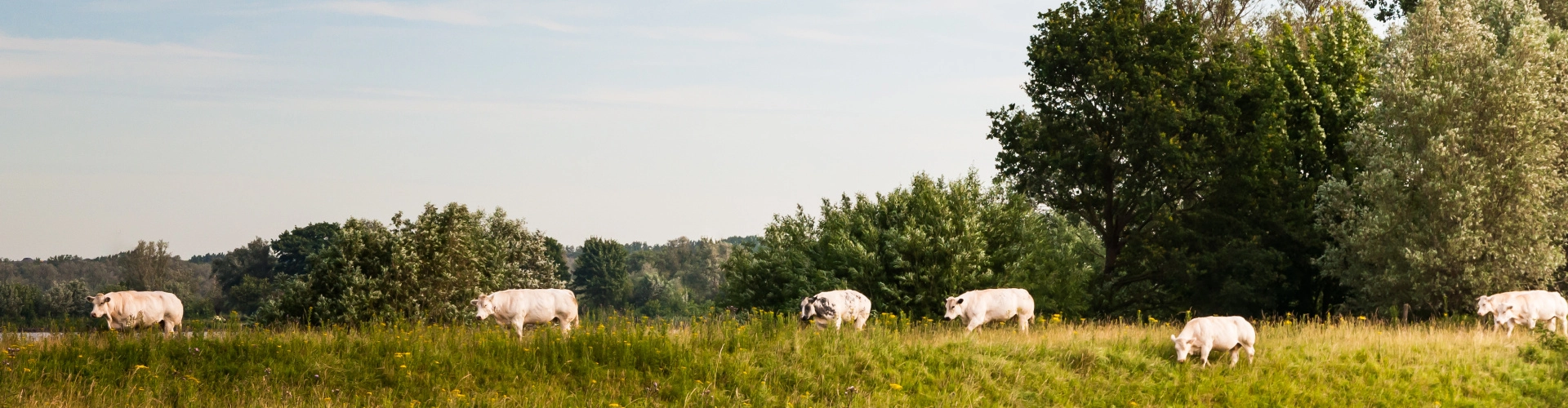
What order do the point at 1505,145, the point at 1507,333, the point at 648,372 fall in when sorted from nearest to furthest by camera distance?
the point at 648,372, the point at 1507,333, the point at 1505,145

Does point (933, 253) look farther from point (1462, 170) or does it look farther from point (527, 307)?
point (527, 307)

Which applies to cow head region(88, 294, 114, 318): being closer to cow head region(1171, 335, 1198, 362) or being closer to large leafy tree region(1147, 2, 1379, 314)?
cow head region(1171, 335, 1198, 362)

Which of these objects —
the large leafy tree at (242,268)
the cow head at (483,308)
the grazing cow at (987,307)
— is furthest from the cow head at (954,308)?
the large leafy tree at (242,268)

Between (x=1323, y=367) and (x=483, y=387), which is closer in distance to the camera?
(x=483, y=387)

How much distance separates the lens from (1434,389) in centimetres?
2052

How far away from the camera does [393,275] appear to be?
1550 inches

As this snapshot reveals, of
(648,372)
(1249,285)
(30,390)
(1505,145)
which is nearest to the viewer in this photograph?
(30,390)

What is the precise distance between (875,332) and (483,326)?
22.7 ft

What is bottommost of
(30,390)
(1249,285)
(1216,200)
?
(30,390)

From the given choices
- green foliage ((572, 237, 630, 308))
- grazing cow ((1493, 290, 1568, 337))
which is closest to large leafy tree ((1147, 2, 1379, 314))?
grazing cow ((1493, 290, 1568, 337))

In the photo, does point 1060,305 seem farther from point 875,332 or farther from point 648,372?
point 648,372

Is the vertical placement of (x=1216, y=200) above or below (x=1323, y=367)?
above

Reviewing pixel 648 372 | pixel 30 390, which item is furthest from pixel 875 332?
pixel 30 390

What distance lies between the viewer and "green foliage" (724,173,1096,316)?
36719mm
